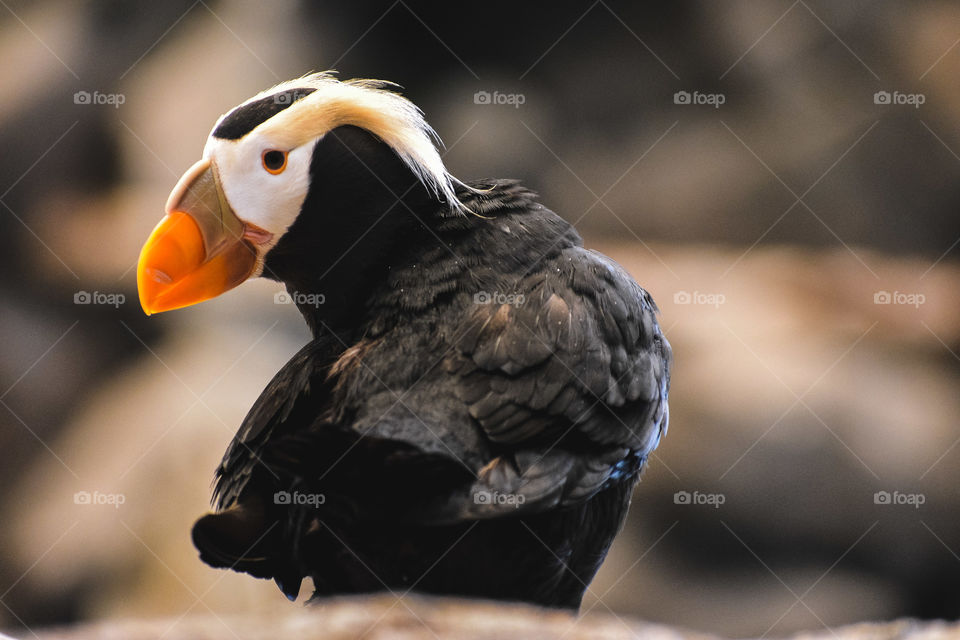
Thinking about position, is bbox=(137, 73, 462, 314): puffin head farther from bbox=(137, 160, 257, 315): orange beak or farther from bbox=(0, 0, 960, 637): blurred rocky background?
bbox=(0, 0, 960, 637): blurred rocky background

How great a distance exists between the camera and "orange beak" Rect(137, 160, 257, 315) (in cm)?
137

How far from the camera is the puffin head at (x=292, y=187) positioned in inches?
54.0

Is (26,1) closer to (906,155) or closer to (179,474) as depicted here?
(179,474)

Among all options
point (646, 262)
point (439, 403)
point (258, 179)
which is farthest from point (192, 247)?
point (646, 262)

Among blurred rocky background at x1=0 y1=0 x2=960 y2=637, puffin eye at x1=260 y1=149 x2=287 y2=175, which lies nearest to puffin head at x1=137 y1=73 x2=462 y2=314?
puffin eye at x1=260 y1=149 x2=287 y2=175

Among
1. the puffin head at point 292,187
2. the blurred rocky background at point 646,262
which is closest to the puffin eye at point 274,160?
the puffin head at point 292,187

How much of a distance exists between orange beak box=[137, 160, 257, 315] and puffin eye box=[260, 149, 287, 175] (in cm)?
8

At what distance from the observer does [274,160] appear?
1379 millimetres

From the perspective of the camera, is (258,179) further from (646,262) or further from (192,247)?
(646,262)

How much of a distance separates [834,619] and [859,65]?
70.4 inches

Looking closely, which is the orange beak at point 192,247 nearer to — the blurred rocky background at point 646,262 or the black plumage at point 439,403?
the black plumage at point 439,403

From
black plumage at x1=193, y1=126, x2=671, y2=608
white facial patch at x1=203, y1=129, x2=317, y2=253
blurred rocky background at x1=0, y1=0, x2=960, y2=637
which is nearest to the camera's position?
black plumage at x1=193, y1=126, x2=671, y2=608

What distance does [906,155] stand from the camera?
2.97m

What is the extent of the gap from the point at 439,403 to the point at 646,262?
75.7 inches
